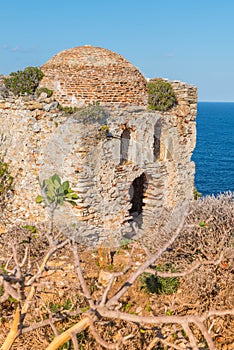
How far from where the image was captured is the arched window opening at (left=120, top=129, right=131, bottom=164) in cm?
1055

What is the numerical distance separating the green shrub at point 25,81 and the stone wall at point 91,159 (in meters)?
0.33

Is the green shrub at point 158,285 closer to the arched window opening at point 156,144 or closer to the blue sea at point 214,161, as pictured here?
the arched window opening at point 156,144

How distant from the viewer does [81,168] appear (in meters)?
9.76

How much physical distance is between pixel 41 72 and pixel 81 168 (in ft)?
9.52

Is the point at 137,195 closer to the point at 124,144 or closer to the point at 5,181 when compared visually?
the point at 124,144

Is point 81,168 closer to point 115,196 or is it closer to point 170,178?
point 115,196

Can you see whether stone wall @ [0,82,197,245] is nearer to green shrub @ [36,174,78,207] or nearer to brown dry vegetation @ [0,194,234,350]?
green shrub @ [36,174,78,207]

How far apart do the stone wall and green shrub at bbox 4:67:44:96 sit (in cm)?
33

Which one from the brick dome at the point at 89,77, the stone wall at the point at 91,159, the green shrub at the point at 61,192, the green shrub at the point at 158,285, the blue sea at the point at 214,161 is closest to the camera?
the green shrub at the point at 158,285

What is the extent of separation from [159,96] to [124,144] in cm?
192

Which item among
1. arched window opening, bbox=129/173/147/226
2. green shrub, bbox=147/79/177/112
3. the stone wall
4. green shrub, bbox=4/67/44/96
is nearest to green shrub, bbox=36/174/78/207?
the stone wall

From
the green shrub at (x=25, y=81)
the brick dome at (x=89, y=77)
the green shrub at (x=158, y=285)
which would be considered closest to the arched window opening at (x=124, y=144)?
the brick dome at (x=89, y=77)

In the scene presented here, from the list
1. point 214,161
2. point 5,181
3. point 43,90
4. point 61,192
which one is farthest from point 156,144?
point 214,161

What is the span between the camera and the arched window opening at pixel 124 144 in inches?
415
